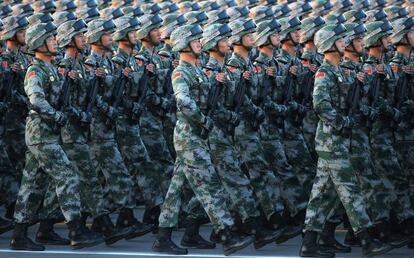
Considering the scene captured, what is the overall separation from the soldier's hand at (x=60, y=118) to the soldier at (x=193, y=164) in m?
1.02

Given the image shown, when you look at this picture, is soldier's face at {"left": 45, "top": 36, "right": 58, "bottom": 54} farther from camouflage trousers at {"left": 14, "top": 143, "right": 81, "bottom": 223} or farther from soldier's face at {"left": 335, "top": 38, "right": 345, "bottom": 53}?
soldier's face at {"left": 335, "top": 38, "right": 345, "bottom": 53}

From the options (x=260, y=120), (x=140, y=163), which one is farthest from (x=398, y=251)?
(x=140, y=163)

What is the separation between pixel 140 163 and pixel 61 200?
174cm

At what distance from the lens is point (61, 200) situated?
1474 cm

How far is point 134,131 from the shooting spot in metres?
16.3

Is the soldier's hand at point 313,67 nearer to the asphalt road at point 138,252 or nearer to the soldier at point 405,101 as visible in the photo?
the soldier at point 405,101

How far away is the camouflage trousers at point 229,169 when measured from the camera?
49.1 feet

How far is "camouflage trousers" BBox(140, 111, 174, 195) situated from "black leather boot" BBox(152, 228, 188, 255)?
76.2 inches

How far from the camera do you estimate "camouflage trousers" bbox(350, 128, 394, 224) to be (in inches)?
583

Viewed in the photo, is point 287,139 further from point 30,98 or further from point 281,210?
point 30,98

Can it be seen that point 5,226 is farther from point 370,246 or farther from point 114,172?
point 370,246

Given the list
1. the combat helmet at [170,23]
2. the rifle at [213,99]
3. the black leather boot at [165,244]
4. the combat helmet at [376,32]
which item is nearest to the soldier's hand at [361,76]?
the combat helmet at [376,32]

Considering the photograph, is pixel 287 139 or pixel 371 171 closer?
pixel 371 171

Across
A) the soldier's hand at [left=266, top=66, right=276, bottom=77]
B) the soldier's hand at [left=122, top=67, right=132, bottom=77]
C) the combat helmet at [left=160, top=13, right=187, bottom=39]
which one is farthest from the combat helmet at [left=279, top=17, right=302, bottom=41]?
the soldier's hand at [left=122, top=67, right=132, bottom=77]
